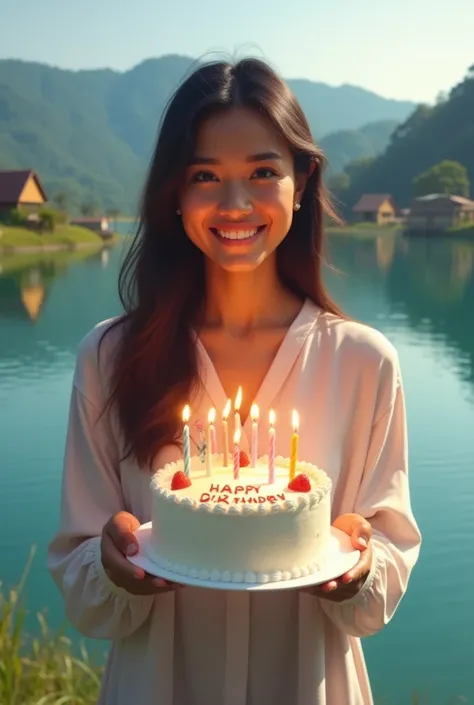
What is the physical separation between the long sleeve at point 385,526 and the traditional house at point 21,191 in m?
23.4

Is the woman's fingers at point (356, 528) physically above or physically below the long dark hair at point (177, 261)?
below

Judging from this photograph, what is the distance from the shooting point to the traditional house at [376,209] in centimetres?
3881

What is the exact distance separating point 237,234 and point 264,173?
10 cm

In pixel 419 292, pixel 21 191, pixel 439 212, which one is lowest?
pixel 439 212

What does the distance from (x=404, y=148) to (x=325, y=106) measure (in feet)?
246

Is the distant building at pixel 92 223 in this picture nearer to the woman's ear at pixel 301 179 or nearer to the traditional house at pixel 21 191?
the traditional house at pixel 21 191

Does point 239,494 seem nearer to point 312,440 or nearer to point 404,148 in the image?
point 312,440

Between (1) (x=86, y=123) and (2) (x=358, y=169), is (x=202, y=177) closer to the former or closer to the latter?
(2) (x=358, y=169)

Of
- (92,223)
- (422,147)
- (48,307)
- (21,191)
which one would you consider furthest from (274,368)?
(422,147)

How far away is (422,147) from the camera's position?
40.3 metres

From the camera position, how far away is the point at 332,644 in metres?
1.18

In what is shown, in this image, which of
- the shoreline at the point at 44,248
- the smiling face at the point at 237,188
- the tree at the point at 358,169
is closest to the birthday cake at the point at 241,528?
the smiling face at the point at 237,188

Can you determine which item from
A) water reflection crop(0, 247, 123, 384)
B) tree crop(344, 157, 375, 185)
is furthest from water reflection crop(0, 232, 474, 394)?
tree crop(344, 157, 375, 185)

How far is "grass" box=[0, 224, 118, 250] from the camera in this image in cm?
2178
